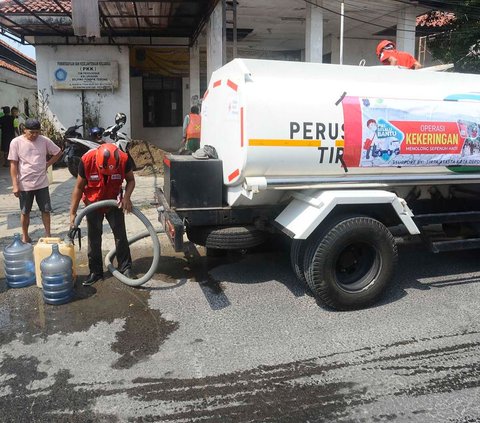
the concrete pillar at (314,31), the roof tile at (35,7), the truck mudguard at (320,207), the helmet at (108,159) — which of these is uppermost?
the roof tile at (35,7)

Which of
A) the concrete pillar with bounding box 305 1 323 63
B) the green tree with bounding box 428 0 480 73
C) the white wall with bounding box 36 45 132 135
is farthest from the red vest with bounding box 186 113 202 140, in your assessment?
the green tree with bounding box 428 0 480 73

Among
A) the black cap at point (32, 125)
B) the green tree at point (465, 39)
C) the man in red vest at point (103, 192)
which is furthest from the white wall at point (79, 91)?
the man in red vest at point (103, 192)

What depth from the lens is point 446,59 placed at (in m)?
11.6

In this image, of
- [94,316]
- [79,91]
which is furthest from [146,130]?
[94,316]

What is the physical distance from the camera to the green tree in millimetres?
11055

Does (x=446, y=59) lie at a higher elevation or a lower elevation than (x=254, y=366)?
higher

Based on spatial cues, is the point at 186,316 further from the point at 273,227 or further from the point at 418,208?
the point at 418,208

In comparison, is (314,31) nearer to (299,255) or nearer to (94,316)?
(299,255)

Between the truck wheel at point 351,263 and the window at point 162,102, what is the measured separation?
14.9 m

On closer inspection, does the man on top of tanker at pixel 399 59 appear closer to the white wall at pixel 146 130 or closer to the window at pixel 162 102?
the white wall at pixel 146 130

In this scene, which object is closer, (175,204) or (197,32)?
(175,204)

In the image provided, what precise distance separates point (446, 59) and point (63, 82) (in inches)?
424

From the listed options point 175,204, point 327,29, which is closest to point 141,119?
point 327,29

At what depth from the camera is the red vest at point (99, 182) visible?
188 inches
